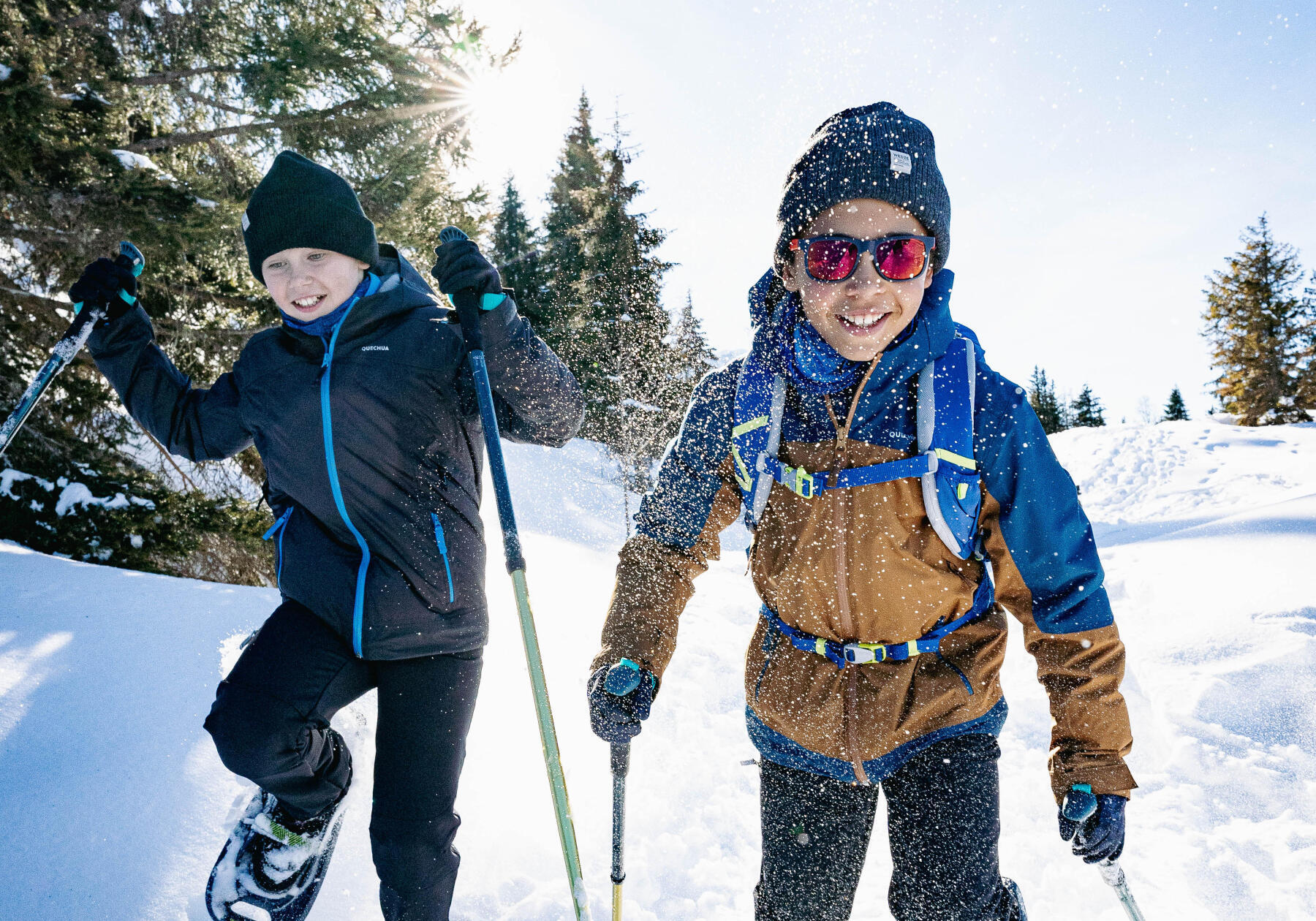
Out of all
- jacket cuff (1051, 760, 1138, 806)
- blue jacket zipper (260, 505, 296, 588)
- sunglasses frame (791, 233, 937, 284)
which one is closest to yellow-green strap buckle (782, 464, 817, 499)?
sunglasses frame (791, 233, 937, 284)

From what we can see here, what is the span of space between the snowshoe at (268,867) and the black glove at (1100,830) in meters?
2.35

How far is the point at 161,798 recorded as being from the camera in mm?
2707

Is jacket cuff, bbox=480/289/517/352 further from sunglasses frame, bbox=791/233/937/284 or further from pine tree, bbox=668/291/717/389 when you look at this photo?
pine tree, bbox=668/291/717/389

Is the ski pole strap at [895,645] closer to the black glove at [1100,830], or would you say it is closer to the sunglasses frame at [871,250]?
the black glove at [1100,830]

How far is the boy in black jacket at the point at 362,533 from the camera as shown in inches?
82.3

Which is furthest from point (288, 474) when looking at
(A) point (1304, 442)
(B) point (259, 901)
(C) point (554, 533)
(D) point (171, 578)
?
(A) point (1304, 442)

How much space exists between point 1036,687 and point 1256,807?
1.80 meters

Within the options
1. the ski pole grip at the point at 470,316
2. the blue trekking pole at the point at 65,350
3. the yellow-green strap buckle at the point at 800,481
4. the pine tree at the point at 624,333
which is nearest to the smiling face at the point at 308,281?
the ski pole grip at the point at 470,316

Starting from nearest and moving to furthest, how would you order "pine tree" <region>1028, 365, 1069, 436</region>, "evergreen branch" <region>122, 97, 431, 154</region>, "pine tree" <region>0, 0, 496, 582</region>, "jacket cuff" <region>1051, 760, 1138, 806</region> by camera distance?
"jacket cuff" <region>1051, 760, 1138, 806</region> < "pine tree" <region>0, 0, 496, 582</region> < "evergreen branch" <region>122, 97, 431, 154</region> < "pine tree" <region>1028, 365, 1069, 436</region>

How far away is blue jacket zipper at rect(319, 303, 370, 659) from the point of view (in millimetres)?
2174

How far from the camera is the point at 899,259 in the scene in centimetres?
191

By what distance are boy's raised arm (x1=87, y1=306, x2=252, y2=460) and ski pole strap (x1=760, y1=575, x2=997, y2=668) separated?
2225 mm

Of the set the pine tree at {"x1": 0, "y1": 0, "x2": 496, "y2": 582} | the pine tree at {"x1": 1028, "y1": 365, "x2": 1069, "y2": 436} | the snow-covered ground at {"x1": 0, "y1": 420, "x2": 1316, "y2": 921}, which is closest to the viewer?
the snow-covered ground at {"x1": 0, "y1": 420, "x2": 1316, "y2": 921}

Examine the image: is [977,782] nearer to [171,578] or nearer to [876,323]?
[876,323]
